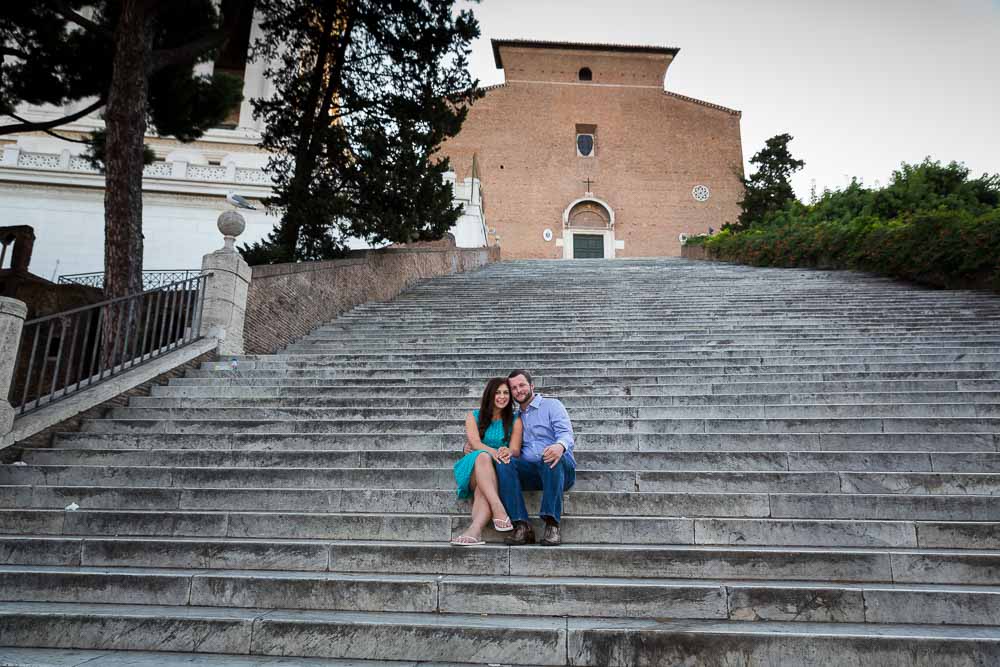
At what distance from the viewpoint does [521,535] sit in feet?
11.6

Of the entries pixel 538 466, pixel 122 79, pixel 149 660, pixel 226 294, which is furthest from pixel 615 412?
pixel 122 79

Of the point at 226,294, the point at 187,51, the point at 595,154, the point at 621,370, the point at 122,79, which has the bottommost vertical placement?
the point at 621,370

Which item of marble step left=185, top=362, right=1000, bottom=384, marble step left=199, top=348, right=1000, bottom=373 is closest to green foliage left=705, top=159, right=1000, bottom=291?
marble step left=199, top=348, right=1000, bottom=373

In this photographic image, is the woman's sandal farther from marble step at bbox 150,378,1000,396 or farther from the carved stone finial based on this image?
the carved stone finial

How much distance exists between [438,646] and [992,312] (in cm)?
891

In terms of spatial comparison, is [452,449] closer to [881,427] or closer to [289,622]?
[289,622]

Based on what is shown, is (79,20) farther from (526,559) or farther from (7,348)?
(526,559)

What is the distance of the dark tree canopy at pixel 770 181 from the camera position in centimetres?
2389

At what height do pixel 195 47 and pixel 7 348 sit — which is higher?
pixel 195 47

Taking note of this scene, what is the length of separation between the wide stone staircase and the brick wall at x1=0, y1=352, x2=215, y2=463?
0.10 m

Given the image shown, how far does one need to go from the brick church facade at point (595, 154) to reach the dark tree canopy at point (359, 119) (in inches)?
723

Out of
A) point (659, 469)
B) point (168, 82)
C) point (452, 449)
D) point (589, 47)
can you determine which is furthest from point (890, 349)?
point (589, 47)

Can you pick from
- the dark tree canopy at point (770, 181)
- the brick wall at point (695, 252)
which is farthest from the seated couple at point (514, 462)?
the dark tree canopy at point (770, 181)

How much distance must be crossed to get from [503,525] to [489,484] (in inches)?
9.2
